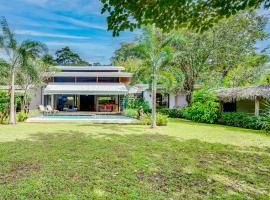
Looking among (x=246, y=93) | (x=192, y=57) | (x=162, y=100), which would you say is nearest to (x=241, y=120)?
(x=246, y=93)

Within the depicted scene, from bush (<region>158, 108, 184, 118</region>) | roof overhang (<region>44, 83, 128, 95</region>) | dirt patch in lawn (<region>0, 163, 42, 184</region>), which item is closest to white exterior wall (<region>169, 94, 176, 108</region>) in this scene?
bush (<region>158, 108, 184, 118</region>)

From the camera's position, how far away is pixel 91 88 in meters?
34.3

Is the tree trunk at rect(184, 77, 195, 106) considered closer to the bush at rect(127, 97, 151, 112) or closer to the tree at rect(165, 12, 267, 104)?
the tree at rect(165, 12, 267, 104)

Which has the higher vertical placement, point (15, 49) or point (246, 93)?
point (15, 49)

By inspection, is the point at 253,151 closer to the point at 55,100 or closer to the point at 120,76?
the point at 120,76

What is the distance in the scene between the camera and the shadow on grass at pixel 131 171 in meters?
5.79

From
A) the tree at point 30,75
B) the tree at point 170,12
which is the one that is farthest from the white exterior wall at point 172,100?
the tree at point 170,12

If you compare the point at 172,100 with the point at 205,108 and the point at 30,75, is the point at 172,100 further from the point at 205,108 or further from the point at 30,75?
the point at 30,75

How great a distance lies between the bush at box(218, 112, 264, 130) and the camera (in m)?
19.0

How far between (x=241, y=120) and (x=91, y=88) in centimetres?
2099

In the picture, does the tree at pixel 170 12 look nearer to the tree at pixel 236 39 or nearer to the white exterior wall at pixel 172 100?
the tree at pixel 236 39

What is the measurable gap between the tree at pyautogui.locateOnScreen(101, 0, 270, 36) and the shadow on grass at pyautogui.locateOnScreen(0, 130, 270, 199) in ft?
13.3

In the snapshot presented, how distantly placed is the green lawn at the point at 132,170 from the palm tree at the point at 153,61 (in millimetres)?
8264

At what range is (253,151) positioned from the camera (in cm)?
1076
